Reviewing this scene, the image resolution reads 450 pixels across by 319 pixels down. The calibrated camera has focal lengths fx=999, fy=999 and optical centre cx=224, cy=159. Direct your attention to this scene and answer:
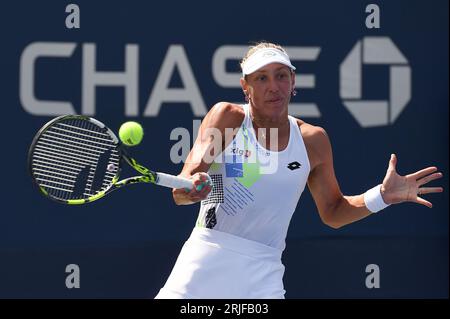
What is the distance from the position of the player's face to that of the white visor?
0.7 inches

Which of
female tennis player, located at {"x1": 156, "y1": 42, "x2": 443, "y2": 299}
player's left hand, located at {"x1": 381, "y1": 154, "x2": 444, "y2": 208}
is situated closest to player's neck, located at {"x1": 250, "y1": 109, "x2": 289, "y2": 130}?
female tennis player, located at {"x1": 156, "y1": 42, "x2": 443, "y2": 299}

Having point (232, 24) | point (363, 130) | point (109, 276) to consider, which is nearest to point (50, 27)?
point (232, 24)

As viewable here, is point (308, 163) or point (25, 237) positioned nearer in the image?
point (308, 163)

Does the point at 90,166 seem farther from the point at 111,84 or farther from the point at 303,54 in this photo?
the point at 303,54

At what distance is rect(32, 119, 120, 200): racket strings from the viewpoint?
12.7 feet

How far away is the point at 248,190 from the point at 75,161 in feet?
2.33

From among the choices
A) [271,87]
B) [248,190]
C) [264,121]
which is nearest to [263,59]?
[271,87]

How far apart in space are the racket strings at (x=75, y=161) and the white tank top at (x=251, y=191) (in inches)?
18.1

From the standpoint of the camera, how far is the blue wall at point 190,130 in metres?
5.61

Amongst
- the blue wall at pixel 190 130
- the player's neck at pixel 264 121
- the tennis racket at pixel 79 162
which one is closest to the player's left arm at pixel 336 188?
the player's neck at pixel 264 121

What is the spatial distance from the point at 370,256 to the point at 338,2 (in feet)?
4.90

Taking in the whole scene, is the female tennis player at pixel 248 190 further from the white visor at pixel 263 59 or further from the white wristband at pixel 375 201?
the white wristband at pixel 375 201

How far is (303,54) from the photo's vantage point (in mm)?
5773

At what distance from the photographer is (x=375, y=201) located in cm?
433
